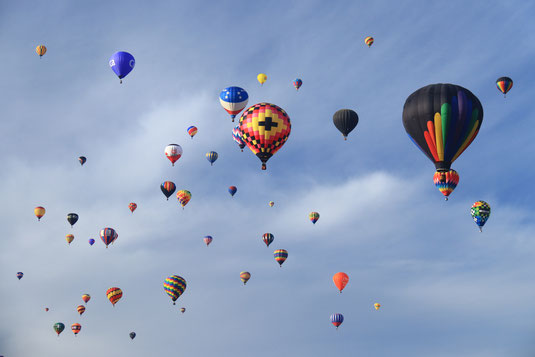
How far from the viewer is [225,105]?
57.9 meters

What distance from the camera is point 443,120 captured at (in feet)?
141

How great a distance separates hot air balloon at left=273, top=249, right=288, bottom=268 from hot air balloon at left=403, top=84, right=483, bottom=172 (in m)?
37.6

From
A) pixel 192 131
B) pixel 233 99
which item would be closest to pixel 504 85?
pixel 233 99

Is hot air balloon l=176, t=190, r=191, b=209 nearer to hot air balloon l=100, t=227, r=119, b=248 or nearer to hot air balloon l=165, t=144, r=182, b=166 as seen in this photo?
hot air balloon l=165, t=144, r=182, b=166

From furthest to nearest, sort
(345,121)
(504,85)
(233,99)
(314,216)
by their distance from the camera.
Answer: (314,216) → (504,85) → (345,121) → (233,99)

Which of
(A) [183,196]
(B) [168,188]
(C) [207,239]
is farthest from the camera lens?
(C) [207,239]

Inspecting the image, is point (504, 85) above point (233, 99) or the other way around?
above

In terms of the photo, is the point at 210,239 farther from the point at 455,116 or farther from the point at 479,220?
the point at 455,116

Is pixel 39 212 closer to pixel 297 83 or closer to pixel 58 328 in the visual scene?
pixel 58 328

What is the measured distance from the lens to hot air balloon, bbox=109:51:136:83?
61.5m

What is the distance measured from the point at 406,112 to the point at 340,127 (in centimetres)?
1864

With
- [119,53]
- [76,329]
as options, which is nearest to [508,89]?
[119,53]

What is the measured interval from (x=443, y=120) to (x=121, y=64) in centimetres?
3235

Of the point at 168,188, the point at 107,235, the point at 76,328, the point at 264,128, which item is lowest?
the point at 76,328
